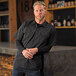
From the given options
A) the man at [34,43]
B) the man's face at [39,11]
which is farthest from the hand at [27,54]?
the man's face at [39,11]

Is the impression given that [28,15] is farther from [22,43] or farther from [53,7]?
[22,43]

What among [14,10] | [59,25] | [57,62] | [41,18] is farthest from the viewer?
[14,10]

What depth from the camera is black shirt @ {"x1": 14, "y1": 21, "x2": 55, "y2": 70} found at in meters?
1.33

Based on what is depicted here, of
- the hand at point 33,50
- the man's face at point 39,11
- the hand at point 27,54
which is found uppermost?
the man's face at point 39,11

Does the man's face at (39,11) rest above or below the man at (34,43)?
above

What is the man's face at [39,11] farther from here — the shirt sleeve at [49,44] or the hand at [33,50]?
the hand at [33,50]

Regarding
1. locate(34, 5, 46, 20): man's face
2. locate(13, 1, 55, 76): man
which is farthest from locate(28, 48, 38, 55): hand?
locate(34, 5, 46, 20): man's face

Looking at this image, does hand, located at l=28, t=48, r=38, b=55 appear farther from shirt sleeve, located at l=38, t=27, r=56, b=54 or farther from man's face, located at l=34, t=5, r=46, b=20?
man's face, located at l=34, t=5, r=46, b=20

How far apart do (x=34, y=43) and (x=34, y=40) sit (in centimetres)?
3

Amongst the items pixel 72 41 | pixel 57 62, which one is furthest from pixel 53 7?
pixel 57 62

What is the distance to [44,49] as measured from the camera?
4.41 ft

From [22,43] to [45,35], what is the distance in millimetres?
232

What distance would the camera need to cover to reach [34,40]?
52.9 inches

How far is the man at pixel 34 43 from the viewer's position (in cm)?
131
